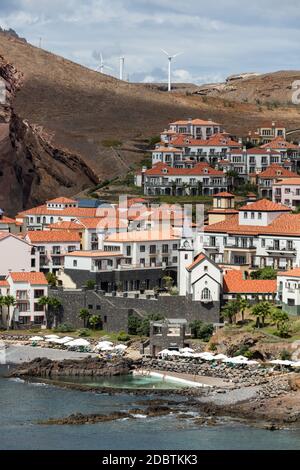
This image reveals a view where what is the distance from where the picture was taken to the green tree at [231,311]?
84375 millimetres

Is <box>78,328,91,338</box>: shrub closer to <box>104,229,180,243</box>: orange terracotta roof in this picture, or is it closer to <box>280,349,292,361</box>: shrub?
<box>104,229,180,243</box>: orange terracotta roof

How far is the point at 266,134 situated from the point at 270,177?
23.0 metres

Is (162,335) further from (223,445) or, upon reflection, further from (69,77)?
(69,77)

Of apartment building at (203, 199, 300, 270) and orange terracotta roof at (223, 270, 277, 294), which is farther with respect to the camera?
apartment building at (203, 199, 300, 270)

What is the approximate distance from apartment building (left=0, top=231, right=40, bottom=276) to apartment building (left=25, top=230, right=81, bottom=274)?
129 centimetres

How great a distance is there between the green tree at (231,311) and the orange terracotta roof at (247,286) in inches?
59.3

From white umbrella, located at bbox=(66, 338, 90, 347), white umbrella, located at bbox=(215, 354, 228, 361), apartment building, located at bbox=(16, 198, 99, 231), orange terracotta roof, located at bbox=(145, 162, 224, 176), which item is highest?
orange terracotta roof, located at bbox=(145, 162, 224, 176)

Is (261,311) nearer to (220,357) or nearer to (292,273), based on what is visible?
(292,273)

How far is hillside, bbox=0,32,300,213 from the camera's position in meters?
126

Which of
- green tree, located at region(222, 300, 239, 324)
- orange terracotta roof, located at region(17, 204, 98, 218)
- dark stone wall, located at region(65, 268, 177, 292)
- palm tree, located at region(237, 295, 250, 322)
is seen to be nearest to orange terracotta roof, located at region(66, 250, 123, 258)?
dark stone wall, located at region(65, 268, 177, 292)

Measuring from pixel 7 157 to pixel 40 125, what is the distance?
23.8 meters

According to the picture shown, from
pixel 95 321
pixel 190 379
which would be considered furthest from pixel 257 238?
pixel 190 379

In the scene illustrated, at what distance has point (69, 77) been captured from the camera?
165 m

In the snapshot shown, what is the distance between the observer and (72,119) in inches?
6014
